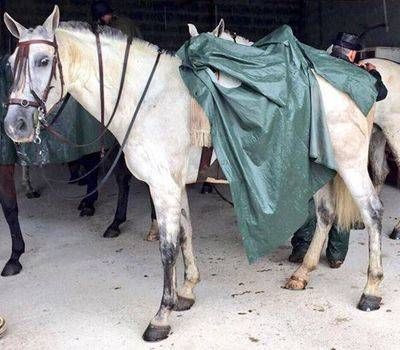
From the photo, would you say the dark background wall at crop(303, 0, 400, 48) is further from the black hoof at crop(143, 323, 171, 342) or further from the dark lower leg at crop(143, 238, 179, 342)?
the black hoof at crop(143, 323, 171, 342)

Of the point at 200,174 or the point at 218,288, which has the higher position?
the point at 200,174

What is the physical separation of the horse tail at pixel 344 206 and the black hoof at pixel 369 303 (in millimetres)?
510

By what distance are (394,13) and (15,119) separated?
4.66 meters

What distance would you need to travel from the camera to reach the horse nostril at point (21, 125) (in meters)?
2.27

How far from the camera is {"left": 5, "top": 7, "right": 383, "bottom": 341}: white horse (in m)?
2.30

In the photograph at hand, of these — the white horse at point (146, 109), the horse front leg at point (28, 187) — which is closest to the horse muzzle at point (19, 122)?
the white horse at point (146, 109)

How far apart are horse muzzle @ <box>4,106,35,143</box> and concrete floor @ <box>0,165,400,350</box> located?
3.50ft

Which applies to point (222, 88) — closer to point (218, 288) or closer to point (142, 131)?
point (142, 131)

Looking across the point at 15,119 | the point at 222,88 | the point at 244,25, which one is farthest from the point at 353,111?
the point at 244,25

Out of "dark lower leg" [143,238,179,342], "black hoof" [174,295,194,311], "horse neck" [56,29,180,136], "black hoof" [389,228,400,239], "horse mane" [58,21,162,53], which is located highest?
"horse mane" [58,21,162,53]

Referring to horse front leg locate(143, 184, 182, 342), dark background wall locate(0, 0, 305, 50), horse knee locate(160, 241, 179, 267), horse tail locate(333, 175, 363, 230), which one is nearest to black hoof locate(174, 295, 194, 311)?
horse front leg locate(143, 184, 182, 342)

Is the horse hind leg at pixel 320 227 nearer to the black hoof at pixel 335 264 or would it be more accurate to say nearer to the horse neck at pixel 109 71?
the black hoof at pixel 335 264

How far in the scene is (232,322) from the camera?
9.04 ft

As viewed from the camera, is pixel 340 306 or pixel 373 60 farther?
pixel 373 60
